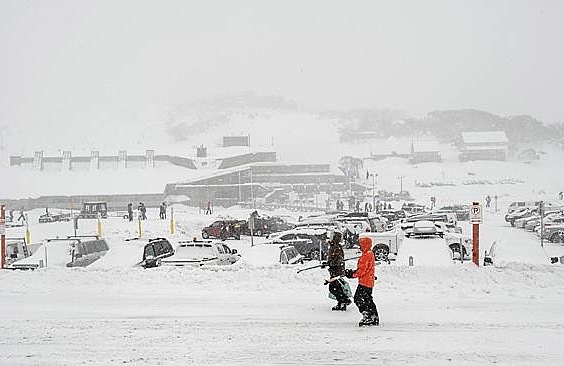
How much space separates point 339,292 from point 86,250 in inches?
412

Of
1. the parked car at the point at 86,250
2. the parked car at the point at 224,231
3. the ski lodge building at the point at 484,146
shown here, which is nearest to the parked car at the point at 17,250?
the parked car at the point at 86,250

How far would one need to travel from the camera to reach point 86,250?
2027 centimetres

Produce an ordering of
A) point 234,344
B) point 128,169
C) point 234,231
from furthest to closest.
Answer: point 128,169 → point 234,231 → point 234,344

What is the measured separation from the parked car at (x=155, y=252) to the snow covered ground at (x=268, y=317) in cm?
59

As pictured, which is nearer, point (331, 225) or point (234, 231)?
point (331, 225)

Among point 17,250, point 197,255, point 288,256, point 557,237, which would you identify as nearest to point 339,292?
point 197,255

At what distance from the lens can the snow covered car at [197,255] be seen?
59.6ft

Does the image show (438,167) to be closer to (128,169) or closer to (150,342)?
(128,169)

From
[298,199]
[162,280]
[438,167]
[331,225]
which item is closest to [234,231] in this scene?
[331,225]

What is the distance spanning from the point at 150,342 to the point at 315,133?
162 metres

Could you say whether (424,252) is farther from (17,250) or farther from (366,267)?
(17,250)

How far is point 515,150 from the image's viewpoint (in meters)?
135

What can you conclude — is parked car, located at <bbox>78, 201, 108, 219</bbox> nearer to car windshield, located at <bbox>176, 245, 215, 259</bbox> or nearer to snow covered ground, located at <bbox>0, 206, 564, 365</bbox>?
car windshield, located at <bbox>176, 245, 215, 259</bbox>

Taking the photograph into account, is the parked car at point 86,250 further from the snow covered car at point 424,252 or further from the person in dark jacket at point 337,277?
the person in dark jacket at point 337,277
